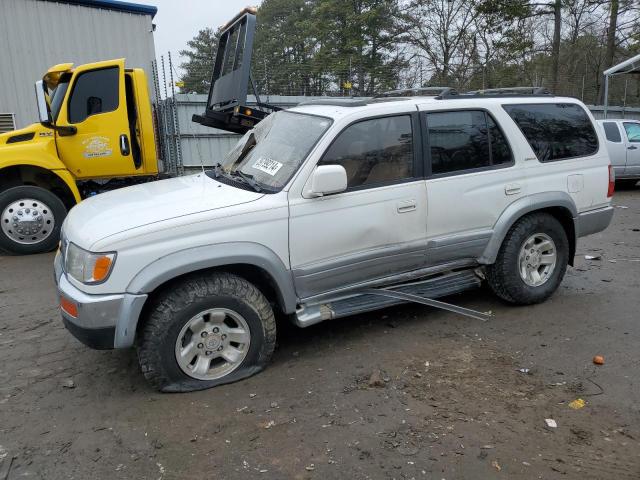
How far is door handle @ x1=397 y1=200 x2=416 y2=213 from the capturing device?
13.1ft

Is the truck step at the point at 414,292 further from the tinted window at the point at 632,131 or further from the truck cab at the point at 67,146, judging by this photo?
the tinted window at the point at 632,131

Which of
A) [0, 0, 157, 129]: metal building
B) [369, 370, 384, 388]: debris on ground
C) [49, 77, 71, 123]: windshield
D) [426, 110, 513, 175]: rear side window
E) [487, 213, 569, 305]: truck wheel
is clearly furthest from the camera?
[0, 0, 157, 129]: metal building

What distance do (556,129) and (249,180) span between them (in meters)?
2.86

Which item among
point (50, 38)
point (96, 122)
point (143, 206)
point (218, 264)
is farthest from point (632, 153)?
point (50, 38)

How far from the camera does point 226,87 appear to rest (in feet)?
24.1

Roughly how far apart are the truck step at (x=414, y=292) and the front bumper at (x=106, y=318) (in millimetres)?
1373

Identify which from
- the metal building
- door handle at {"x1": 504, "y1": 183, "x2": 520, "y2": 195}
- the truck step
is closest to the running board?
the truck step

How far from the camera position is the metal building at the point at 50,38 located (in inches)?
453

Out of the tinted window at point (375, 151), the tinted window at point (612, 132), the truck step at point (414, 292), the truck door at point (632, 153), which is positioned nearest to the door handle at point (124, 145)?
the tinted window at point (375, 151)

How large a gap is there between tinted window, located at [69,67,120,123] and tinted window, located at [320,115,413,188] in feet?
16.2

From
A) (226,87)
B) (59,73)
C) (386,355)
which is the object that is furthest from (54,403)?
(59,73)

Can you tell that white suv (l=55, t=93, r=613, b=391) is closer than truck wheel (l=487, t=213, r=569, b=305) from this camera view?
Yes

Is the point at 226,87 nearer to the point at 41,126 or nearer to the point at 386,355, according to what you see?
the point at 41,126

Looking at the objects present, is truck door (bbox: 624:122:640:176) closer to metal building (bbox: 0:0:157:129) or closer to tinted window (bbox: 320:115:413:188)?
tinted window (bbox: 320:115:413:188)
